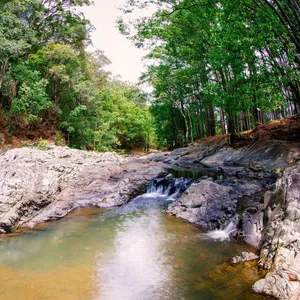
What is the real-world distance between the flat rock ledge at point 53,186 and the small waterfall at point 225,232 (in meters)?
4.72

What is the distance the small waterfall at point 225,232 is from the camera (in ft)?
22.5

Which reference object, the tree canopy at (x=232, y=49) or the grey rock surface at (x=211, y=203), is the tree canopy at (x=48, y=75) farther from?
the grey rock surface at (x=211, y=203)

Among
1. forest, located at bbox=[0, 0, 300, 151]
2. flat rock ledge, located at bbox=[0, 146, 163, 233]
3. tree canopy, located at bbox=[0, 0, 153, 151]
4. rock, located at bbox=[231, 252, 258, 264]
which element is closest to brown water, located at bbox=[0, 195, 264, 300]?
rock, located at bbox=[231, 252, 258, 264]

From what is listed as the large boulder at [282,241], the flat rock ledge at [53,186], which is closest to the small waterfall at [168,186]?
the flat rock ledge at [53,186]

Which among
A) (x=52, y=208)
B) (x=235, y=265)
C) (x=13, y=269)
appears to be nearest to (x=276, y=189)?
(x=235, y=265)

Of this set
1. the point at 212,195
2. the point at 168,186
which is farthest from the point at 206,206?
the point at 168,186

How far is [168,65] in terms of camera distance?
26.8 metres

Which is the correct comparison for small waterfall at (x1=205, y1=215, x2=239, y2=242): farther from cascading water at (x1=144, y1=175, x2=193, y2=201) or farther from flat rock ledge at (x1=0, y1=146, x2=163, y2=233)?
flat rock ledge at (x1=0, y1=146, x2=163, y2=233)

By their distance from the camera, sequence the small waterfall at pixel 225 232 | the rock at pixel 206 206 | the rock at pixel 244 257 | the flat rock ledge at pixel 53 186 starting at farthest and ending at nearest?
1. the flat rock ledge at pixel 53 186
2. the rock at pixel 206 206
3. the small waterfall at pixel 225 232
4. the rock at pixel 244 257

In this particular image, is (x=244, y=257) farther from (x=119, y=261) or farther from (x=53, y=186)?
(x=53, y=186)

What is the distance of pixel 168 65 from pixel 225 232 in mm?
Result: 22745

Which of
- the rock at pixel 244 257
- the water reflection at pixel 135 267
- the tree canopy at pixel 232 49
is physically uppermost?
the tree canopy at pixel 232 49

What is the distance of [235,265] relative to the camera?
17.5 feet

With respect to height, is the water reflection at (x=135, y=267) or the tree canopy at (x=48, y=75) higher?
the tree canopy at (x=48, y=75)
